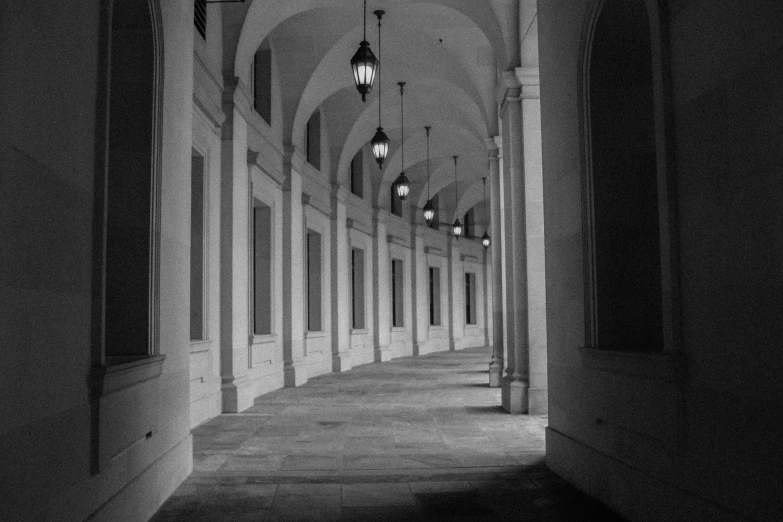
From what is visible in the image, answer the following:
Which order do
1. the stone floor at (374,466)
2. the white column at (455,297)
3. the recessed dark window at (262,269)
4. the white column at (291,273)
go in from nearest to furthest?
the stone floor at (374,466) < the recessed dark window at (262,269) < the white column at (291,273) < the white column at (455,297)

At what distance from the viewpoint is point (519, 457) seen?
7.82m

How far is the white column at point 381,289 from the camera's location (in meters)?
24.5

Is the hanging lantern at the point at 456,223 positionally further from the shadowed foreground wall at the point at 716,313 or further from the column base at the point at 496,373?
the shadowed foreground wall at the point at 716,313

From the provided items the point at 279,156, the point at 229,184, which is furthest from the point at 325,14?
the point at 229,184

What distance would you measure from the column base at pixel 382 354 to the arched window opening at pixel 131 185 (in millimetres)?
18638

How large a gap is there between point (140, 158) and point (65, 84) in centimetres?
203

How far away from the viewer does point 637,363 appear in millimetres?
5121

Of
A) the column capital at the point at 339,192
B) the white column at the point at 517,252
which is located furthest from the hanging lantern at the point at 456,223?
the white column at the point at 517,252

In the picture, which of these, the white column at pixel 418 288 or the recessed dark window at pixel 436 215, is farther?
the recessed dark window at pixel 436 215

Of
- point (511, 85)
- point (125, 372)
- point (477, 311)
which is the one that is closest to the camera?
point (125, 372)

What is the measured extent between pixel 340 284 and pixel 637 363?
52.2 ft

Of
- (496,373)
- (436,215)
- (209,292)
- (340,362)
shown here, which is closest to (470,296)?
(436,215)

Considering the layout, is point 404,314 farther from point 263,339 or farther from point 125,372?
point 125,372

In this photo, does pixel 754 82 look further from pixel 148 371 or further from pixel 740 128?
pixel 148 371
